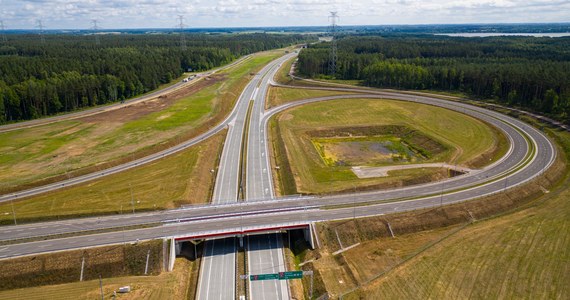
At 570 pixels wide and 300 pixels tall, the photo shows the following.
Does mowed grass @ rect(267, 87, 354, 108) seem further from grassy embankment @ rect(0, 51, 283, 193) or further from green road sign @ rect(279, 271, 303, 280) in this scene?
green road sign @ rect(279, 271, 303, 280)

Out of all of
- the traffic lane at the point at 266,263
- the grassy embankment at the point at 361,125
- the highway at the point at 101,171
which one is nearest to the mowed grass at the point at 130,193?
the highway at the point at 101,171

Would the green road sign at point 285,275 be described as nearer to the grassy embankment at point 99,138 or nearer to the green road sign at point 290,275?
the green road sign at point 290,275

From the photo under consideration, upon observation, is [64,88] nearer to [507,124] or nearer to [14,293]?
[14,293]

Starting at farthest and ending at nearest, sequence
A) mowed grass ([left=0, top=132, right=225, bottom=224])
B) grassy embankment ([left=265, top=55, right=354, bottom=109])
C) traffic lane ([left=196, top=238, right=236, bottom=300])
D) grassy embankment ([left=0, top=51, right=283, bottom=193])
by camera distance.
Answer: grassy embankment ([left=265, top=55, right=354, bottom=109]) → grassy embankment ([left=0, top=51, right=283, bottom=193]) → mowed grass ([left=0, top=132, right=225, bottom=224]) → traffic lane ([left=196, top=238, right=236, bottom=300])

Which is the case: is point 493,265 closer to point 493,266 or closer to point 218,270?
point 493,266

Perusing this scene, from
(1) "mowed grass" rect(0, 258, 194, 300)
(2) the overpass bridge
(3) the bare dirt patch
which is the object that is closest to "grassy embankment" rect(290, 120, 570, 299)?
(2) the overpass bridge

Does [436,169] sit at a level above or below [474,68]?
below

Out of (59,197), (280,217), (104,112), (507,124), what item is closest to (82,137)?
(104,112)
